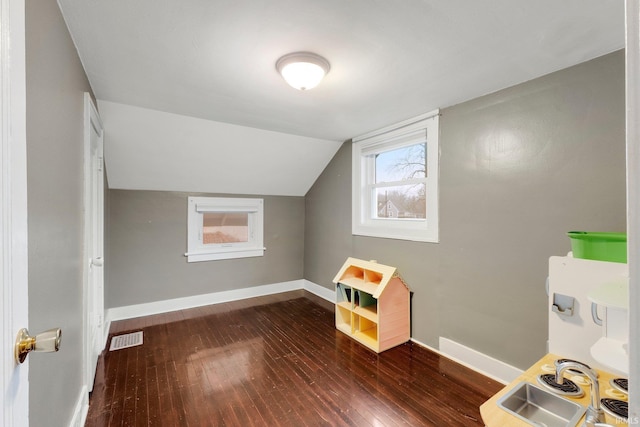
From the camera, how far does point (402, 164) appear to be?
3.09 m

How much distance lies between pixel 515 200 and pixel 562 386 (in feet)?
4.19

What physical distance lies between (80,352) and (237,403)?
1.03 meters

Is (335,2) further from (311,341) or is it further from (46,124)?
(311,341)

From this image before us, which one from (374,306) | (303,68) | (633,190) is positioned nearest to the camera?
(633,190)

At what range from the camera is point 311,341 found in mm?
2807

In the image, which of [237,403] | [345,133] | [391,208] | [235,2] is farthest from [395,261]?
[235,2]

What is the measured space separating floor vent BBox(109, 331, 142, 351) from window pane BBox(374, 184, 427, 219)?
2.88m

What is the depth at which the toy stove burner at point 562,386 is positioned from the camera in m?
1.13

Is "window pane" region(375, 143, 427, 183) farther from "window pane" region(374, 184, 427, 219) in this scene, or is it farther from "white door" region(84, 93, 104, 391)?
"white door" region(84, 93, 104, 391)

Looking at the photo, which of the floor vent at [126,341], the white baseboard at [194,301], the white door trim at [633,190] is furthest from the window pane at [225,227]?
the white door trim at [633,190]

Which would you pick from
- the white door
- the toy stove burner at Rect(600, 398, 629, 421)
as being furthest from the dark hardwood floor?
the toy stove burner at Rect(600, 398, 629, 421)

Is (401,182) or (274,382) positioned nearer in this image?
(274,382)

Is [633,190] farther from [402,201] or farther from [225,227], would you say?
[225,227]

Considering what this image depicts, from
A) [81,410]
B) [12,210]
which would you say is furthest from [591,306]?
[81,410]
